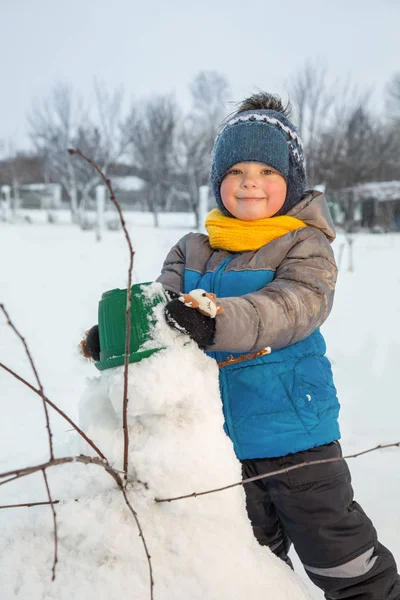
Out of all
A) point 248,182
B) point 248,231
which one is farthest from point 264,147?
point 248,231

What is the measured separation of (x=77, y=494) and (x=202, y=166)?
92.8 feet

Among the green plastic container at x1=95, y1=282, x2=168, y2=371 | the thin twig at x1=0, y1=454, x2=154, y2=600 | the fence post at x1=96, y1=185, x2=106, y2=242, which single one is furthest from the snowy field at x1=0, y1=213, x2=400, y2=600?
the fence post at x1=96, y1=185, x2=106, y2=242

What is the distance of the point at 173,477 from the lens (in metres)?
1.12

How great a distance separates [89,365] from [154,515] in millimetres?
3580

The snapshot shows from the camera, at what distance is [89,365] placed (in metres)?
4.58

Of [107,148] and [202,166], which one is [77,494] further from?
[202,166]

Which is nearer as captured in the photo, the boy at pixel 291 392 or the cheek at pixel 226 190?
the boy at pixel 291 392

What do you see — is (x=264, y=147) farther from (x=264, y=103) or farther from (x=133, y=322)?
(x=133, y=322)

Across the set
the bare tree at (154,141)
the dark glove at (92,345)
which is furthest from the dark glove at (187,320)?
the bare tree at (154,141)

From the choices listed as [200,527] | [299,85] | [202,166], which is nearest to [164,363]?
[200,527]

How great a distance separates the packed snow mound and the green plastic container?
0.03m

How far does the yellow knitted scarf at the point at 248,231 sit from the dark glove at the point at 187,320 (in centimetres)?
53

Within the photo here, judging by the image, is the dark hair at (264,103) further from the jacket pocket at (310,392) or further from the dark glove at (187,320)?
the dark glove at (187,320)

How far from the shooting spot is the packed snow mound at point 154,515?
1.03 meters
